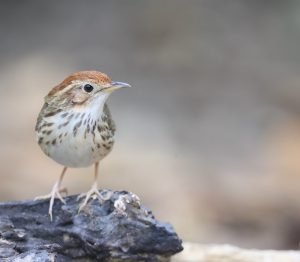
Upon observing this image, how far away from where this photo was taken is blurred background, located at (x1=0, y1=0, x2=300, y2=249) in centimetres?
956

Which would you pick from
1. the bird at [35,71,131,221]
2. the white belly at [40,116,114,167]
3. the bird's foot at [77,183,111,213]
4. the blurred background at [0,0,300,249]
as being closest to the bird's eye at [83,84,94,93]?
the bird at [35,71,131,221]

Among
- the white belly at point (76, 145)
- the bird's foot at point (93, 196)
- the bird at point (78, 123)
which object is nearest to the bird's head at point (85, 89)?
the bird at point (78, 123)

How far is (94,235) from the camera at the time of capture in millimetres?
4625

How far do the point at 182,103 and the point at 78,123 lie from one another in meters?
7.15

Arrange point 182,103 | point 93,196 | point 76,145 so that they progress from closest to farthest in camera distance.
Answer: point 93,196, point 76,145, point 182,103

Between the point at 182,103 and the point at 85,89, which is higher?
the point at 182,103

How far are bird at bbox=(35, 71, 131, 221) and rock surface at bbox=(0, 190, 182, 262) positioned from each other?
14cm

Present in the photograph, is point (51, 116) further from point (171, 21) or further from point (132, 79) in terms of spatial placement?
point (171, 21)

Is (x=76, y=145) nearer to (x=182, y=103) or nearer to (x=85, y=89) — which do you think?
(x=85, y=89)

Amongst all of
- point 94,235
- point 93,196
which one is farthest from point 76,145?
point 94,235

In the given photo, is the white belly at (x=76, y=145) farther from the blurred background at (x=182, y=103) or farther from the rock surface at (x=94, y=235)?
the blurred background at (x=182, y=103)

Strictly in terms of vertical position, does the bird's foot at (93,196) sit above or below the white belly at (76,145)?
below

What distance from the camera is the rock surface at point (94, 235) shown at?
15.0ft

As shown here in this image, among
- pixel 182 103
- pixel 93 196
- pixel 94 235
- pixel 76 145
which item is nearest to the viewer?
pixel 94 235
